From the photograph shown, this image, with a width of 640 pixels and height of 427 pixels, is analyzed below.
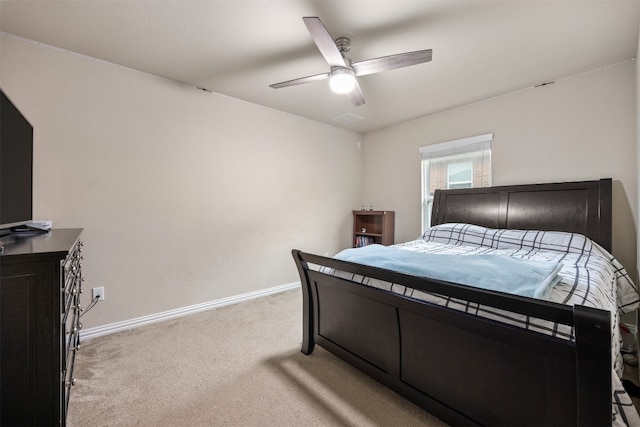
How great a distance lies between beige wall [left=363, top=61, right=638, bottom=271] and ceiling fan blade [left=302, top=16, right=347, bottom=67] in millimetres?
2245

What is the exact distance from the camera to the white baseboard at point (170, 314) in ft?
7.66

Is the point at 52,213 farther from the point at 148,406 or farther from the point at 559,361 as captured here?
the point at 559,361

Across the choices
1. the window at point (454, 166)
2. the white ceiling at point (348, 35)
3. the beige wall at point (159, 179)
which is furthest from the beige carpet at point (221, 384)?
the window at point (454, 166)

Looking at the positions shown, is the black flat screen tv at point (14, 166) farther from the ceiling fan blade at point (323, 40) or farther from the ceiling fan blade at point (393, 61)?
the ceiling fan blade at point (393, 61)

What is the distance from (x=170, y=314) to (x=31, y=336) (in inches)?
68.7

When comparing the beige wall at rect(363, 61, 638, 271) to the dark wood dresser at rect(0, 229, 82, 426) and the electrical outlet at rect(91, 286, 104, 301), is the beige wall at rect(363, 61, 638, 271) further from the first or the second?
the electrical outlet at rect(91, 286, 104, 301)

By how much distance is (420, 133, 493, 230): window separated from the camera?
326cm

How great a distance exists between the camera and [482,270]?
142cm

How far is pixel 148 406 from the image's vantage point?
154cm

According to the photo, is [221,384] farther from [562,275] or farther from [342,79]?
Result: [342,79]

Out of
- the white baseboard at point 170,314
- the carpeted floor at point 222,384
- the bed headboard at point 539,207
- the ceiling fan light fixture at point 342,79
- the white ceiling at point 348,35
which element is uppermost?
the white ceiling at point 348,35

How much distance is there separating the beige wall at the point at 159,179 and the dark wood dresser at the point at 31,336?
1.44m

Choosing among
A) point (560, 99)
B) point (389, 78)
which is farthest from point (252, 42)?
point (560, 99)

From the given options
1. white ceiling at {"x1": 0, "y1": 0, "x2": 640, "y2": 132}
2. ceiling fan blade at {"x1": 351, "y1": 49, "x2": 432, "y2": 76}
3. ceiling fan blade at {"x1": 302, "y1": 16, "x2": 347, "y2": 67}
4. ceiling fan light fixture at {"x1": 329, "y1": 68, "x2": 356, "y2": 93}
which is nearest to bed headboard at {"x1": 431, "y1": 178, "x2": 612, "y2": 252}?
white ceiling at {"x1": 0, "y1": 0, "x2": 640, "y2": 132}
